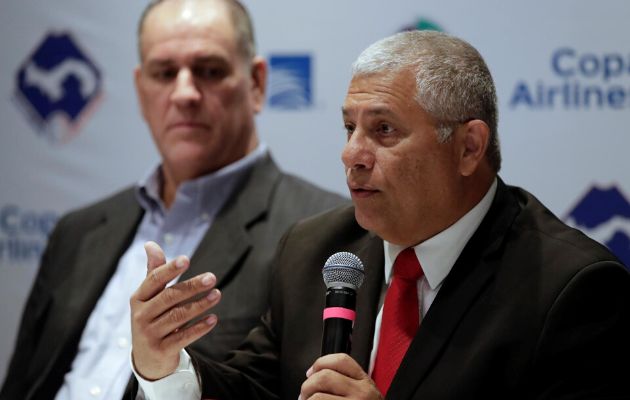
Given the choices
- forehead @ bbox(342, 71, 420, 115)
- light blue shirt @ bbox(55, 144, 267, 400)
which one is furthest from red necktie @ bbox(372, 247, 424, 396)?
light blue shirt @ bbox(55, 144, 267, 400)

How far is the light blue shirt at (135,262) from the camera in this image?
2.98 m

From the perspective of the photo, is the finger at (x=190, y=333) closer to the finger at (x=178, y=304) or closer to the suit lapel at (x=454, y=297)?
the finger at (x=178, y=304)

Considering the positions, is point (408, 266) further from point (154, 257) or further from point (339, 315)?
point (154, 257)

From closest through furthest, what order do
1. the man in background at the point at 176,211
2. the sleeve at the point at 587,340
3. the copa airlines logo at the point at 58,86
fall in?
the sleeve at the point at 587,340, the man in background at the point at 176,211, the copa airlines logo at the point at 58,86

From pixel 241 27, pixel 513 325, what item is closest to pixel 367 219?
pixel 513 325

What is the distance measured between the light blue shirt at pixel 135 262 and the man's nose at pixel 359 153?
1.06m

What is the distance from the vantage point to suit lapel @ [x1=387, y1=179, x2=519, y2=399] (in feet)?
6.79

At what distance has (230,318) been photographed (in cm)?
285

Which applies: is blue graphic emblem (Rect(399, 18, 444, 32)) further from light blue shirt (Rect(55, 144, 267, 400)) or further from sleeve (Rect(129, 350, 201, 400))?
sleeve (Rect(129, 350, 201, 400))

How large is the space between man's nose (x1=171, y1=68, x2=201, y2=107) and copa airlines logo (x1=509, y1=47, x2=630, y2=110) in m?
1.07

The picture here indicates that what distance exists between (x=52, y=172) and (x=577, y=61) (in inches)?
82.1

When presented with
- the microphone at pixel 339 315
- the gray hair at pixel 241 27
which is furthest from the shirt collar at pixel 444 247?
the gray hair at pixel 241 27

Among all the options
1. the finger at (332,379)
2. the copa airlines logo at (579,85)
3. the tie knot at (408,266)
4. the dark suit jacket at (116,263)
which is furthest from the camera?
the copa airlines logo at (579,85)

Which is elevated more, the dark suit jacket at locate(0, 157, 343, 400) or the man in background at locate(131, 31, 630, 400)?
the man in background at locate(131, 31, 630, 400)
